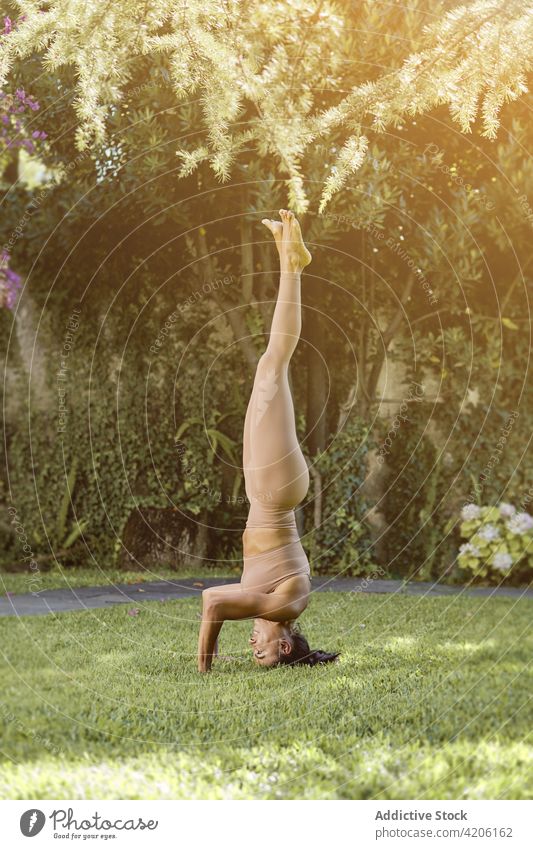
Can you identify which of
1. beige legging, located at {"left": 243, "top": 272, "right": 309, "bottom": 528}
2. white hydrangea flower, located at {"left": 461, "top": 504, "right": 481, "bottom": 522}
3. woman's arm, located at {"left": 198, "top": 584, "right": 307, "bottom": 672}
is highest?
beige legging, located at {"left": 243, "top": 272, "right": 309, "bottom": 528}

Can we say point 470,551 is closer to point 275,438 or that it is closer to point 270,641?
point 270,641

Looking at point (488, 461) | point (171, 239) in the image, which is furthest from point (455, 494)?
point (171, 239)

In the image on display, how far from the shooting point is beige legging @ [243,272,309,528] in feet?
16.6

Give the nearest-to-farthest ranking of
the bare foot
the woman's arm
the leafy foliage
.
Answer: the leafy foliage
the bare foot
the woman's arm

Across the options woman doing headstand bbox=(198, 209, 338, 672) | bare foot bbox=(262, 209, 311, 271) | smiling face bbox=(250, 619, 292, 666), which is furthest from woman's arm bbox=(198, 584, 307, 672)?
bare foot bbox=(262, 209, 311, 271)

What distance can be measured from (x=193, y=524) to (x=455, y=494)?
3.19 meters

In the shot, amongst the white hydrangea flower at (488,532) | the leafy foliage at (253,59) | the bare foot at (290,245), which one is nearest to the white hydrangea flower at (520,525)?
the white hydrangea flower at (488,532)

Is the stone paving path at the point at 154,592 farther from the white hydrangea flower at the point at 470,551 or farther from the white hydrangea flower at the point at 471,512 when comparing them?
the white hydrangea flower at the point at 471,512

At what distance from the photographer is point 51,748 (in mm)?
3777

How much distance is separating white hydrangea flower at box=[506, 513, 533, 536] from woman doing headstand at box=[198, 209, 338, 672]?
4.13 meters

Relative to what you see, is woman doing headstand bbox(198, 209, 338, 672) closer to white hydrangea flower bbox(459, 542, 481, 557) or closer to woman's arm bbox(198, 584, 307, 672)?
woman's arm bbox(198, 584, 307, 672)

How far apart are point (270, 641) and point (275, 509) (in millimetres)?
795

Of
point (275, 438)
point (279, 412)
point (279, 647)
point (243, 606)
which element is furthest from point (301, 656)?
point (279, 412)
